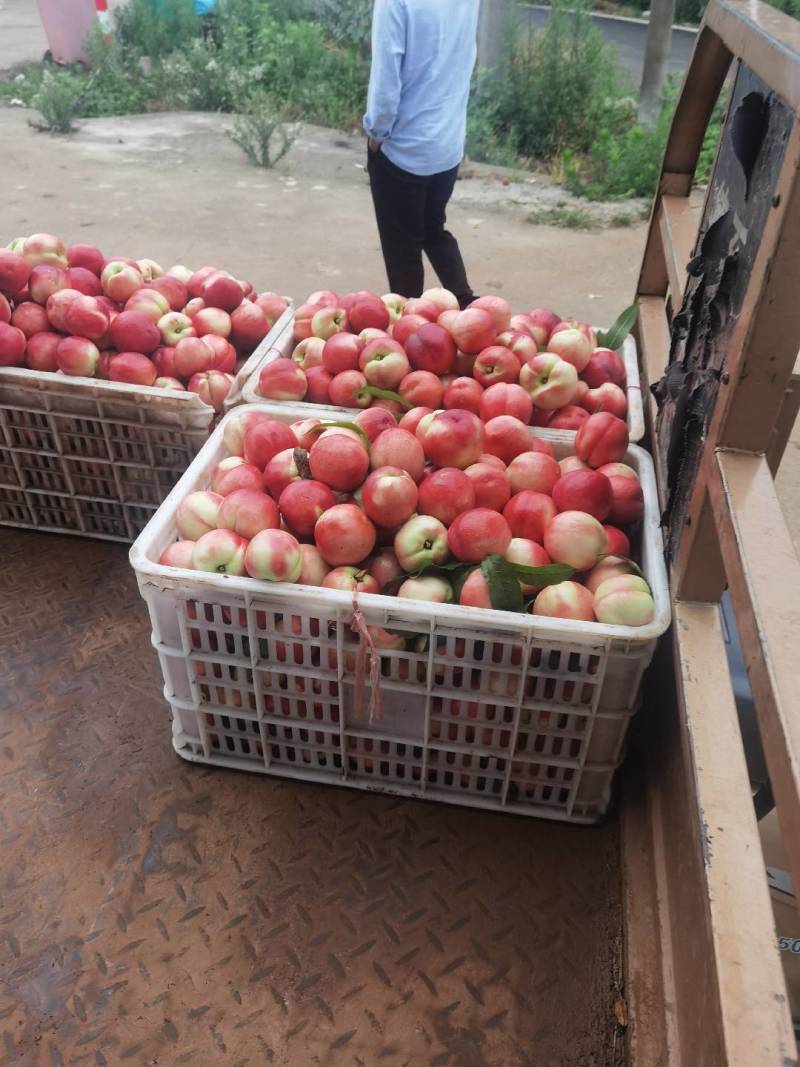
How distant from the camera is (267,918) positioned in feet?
5.57

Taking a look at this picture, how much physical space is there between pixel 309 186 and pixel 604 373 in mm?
5833

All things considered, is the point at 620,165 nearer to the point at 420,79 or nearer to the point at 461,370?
the point at 420,79

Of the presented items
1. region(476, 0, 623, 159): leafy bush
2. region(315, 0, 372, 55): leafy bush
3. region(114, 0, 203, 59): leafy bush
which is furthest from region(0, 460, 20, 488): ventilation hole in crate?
region(315, 0, 372, 55): leafy bush

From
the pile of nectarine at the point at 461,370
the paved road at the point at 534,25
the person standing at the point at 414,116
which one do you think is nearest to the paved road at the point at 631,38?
the paved road at the point at 534,25

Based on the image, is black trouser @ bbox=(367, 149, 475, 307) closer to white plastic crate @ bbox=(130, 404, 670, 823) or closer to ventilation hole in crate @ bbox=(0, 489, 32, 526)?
ventilation hole in crate @ bbox=(0, 489, 32, 526)

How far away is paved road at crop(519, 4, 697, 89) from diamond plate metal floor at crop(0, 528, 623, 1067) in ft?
44.8

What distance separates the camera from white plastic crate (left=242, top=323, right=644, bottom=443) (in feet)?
7.45

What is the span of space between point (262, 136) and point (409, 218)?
4.61 meters

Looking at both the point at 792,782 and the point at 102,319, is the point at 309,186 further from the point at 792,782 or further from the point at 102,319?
the point at 792,782

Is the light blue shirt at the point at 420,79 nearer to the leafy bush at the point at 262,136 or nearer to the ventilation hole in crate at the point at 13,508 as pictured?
the ventilation hole in crate at the point at 13,508

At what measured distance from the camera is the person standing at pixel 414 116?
350cm

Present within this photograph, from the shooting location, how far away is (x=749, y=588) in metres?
1.14

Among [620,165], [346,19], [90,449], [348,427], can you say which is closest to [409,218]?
[90,449]

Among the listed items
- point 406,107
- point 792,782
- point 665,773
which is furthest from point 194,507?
point 406,107
